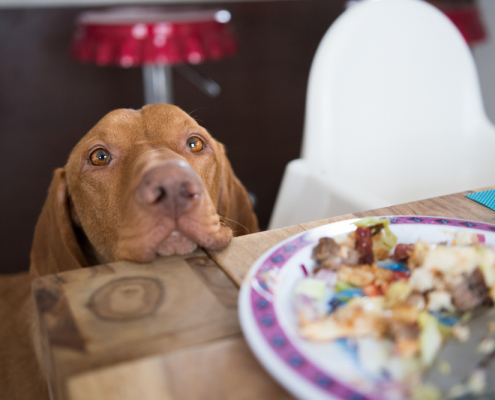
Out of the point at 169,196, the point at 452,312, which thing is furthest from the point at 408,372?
the point at 169,196

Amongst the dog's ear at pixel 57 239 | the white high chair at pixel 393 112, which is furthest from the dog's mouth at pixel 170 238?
the white high chair at pixel 393 112

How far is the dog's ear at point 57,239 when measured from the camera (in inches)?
55.5

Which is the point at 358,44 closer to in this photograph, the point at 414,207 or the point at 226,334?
the point at 414,207

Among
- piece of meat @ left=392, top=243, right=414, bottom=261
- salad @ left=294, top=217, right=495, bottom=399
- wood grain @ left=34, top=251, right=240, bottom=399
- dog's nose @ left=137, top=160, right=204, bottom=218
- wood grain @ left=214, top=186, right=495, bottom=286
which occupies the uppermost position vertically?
dog's nose @ left=137, top=160, right=204, bottom=218

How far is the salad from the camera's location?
1.71ft

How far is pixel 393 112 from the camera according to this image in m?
2.02

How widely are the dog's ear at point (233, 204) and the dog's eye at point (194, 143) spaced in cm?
17

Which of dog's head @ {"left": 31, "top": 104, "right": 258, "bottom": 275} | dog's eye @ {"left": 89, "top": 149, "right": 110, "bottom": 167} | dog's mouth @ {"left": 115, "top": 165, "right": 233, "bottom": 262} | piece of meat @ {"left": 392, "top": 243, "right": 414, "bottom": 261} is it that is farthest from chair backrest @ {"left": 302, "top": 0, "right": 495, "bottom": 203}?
piece of meat @ {"left": 392, "top": 243, "right": 414, "bottom": 261}

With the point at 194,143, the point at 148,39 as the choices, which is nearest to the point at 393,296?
the point at 194,143

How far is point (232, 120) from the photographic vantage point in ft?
12.8

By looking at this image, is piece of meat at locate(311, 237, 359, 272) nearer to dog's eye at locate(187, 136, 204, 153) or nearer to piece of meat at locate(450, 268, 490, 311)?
piece of meat at locate(450, 268, 490, 311)

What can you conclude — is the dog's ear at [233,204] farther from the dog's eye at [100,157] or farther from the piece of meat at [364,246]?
the piece of meat at [364,246]

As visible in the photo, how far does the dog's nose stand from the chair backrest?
3.29ft

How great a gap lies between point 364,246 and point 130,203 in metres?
0.49
